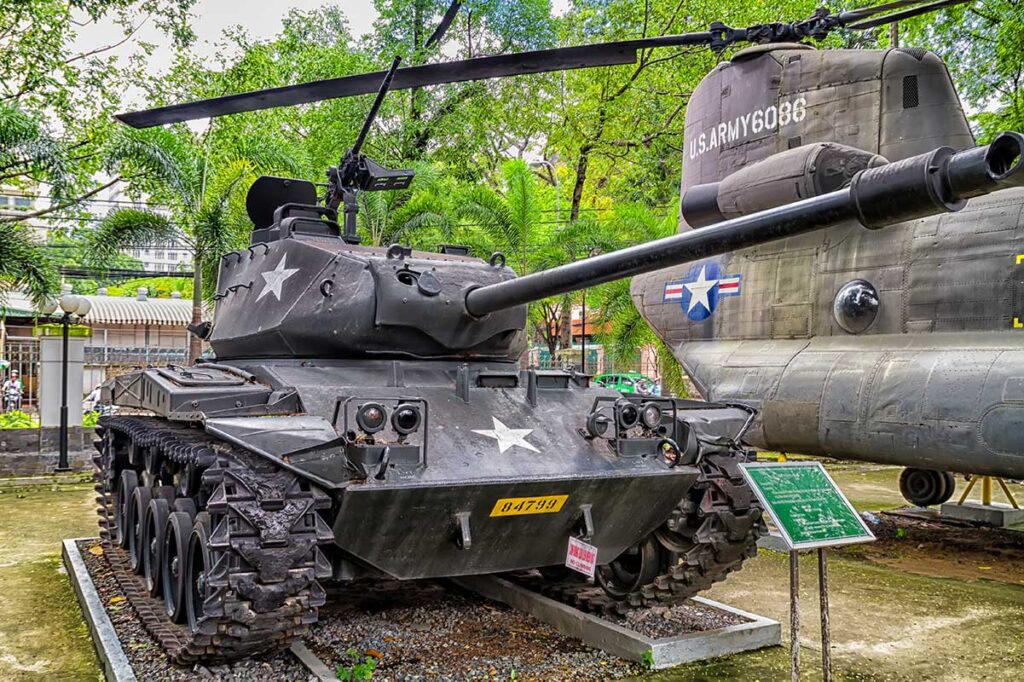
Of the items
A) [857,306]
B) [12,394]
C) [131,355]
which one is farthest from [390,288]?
[131,355]

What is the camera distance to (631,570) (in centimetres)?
697

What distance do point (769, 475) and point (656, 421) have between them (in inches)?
54.6

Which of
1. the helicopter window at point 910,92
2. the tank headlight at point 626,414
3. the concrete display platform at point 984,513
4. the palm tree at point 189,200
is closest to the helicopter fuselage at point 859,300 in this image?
the helicopter window at point 910,92

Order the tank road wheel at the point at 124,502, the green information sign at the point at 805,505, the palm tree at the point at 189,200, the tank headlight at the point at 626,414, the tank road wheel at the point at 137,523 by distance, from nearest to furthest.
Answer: the green information sign at the point at 805,505 < the tank headlight at the point at 626,414 < the tank road wheel at the point at 137,523 < the tank road wheel at the point at 124,502 < the palm tree at the point at 189,200

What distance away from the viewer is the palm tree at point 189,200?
1681 cm

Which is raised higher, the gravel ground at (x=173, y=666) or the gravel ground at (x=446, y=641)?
the gravel ground at (x=173, y=666)

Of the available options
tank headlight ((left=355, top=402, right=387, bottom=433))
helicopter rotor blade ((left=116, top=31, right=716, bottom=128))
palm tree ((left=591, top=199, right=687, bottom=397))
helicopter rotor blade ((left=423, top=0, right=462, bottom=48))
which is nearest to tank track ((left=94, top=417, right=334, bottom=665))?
tank headlight ((left=355, top=402, right=387, bottom=433))

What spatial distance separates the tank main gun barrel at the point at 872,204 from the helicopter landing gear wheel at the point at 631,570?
231 centimetres

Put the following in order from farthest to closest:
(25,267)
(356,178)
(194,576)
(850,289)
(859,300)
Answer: (25,267) < (850,289) < (859,300) < (356,178) < (194,576)

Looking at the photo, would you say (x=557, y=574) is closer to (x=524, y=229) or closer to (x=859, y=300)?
(x=859, y=300)

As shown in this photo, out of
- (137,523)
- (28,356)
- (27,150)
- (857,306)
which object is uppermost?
(27,150)

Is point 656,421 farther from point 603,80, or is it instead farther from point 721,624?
point 603,80

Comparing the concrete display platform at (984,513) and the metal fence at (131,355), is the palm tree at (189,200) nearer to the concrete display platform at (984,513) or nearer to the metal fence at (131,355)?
the concrete display platform at (984,513)

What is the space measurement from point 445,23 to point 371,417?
20.0 metres
